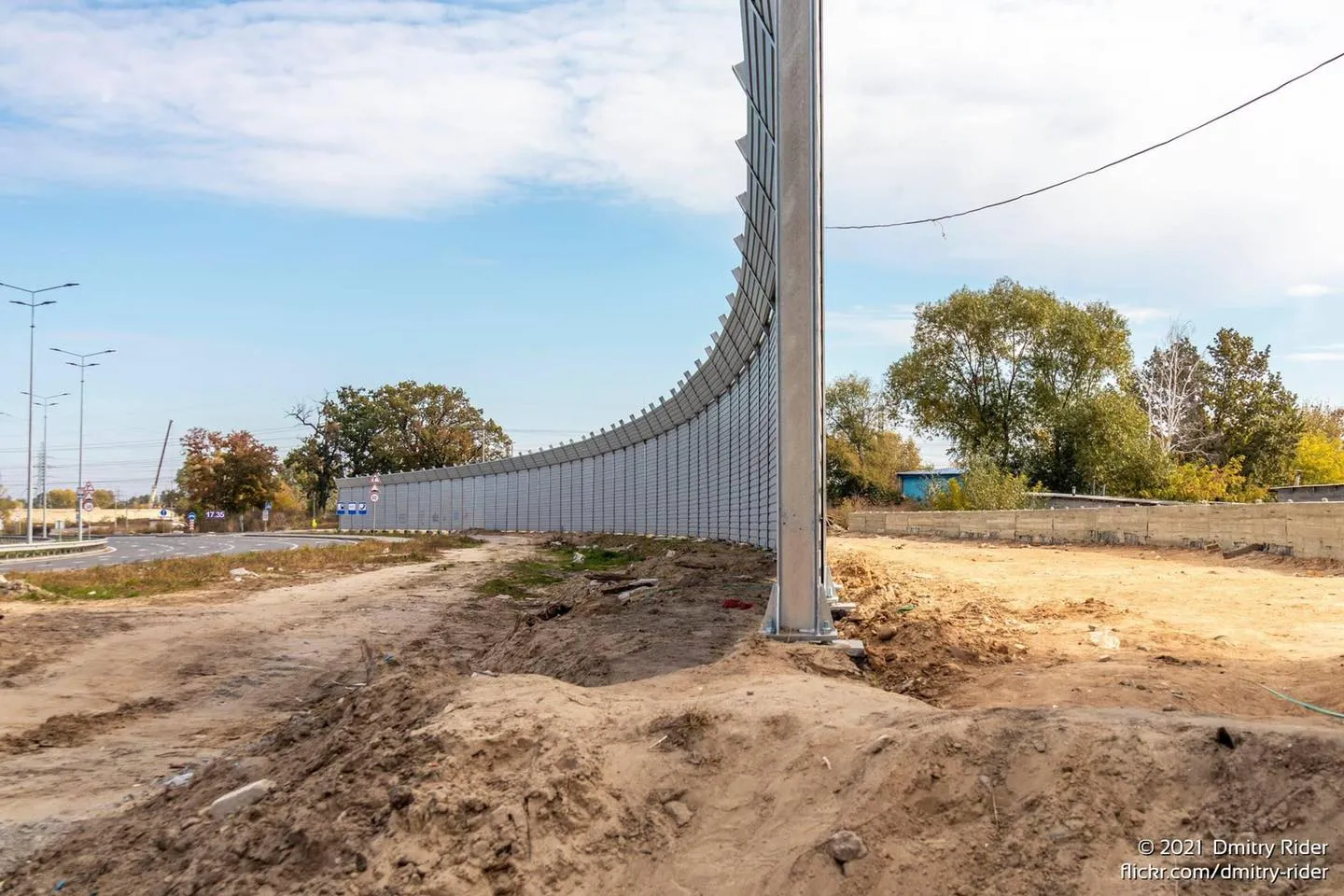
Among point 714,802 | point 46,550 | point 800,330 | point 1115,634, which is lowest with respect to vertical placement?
point 46,550

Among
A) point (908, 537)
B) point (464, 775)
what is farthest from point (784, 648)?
point (908, 537)

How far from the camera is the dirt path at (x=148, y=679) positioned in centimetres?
647

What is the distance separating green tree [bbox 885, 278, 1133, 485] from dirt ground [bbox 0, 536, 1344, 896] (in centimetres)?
3595

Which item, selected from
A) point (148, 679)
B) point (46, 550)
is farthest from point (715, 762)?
point (46, 550)

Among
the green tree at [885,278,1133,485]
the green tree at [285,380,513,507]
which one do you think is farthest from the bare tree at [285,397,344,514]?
the green tree at [885,278,1133,485]

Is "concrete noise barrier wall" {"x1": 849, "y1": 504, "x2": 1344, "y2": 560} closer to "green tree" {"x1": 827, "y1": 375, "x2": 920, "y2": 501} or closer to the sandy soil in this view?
the sandy soil

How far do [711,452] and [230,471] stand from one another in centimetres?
5747

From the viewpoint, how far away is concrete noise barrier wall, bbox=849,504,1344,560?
13773 mm

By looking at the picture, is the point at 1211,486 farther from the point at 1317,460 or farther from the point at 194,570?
the point at 194,570

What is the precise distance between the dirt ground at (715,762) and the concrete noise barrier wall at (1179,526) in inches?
188

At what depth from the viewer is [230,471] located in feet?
237

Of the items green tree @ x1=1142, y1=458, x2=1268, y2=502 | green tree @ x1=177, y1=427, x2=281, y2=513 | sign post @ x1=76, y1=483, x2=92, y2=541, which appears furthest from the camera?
green tree @ x1=177, y1=427, x2=281, y2=513

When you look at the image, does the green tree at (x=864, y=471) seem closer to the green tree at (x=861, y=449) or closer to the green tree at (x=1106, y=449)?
the green tree at (x=861, y=449)

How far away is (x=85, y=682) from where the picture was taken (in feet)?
31.4
